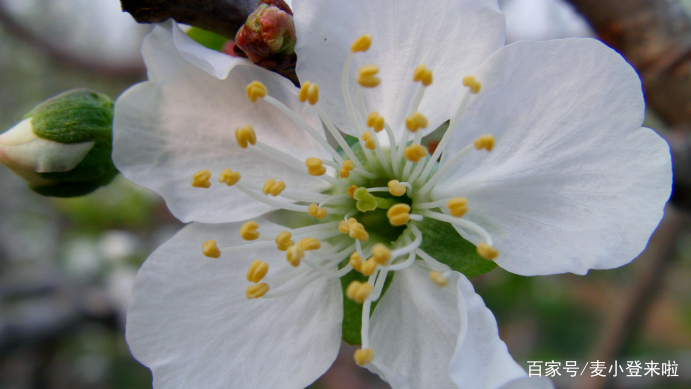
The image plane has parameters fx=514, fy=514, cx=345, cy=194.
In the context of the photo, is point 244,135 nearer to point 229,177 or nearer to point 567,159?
point 229,177

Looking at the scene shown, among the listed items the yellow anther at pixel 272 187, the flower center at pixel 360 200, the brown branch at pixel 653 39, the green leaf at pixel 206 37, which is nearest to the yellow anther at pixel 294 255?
the flower center at pixel 360 200

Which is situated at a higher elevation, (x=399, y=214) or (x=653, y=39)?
(x=653, y=39)

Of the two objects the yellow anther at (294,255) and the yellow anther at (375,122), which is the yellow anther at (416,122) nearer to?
the yellow anther at (375,122)

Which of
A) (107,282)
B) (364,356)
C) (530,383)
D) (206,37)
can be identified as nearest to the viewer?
(530,383)

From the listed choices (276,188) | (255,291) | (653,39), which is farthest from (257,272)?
(653,39)

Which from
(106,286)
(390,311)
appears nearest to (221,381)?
(390,311)

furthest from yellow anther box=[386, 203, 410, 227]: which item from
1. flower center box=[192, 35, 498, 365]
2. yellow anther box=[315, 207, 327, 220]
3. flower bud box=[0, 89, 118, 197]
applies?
flower bud box=[0, 89, 118, 197]

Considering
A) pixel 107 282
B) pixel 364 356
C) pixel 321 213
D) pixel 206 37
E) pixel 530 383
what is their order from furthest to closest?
pixel 107 282 < pixel 206 37 < pixel 321 213 < pixel 364 356 < pixel 530 383
